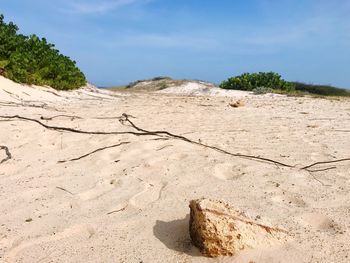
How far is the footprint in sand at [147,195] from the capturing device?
2.56 m

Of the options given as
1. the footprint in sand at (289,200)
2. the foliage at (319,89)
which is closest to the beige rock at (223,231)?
the footprint in sand at (289,200)

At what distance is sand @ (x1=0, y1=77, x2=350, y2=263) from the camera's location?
2047 millimetres

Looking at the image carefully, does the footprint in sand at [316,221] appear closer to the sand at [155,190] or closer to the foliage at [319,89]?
the sand at [155,190]

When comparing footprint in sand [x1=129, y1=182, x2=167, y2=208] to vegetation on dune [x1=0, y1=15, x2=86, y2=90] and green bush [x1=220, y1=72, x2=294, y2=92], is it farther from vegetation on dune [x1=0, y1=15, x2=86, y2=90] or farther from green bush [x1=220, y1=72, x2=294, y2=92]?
green bush [x1=220, y1=72, x2=294, y2=92]

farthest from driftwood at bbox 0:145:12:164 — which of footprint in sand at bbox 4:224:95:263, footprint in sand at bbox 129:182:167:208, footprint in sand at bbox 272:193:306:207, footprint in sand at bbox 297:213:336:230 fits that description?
footprint in sand at bbox 297:213:336:230

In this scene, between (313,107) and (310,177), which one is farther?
(313,107)

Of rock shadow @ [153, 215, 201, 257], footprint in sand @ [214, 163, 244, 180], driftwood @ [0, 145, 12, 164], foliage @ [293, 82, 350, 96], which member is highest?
driftwood @ [0, 145, 12, 164]

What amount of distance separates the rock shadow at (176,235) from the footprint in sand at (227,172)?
28.9 inches

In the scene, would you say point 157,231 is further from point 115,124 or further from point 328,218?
point 115,124

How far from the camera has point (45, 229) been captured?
2.27m

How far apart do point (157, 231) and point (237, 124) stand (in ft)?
10.3

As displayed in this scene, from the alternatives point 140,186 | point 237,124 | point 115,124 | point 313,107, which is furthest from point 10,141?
point 313,107

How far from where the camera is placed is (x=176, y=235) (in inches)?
84.7

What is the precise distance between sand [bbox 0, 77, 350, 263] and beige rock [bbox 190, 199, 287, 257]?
0.05 meters
